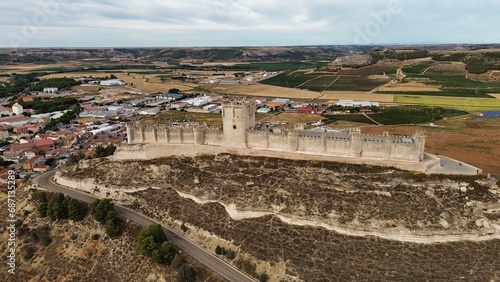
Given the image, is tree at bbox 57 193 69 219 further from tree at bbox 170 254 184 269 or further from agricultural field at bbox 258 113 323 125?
agricultural field at bbox 258 113 323 125

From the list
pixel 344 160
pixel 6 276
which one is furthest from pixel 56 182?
pixel 344 160

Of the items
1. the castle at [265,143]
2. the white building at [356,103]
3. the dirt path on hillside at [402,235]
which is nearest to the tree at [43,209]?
the castle at [265,143]

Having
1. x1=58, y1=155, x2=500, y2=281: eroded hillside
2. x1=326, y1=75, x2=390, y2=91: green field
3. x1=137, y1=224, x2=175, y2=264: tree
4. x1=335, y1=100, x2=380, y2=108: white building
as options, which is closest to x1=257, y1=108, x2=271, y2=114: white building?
x1=335, y1=100, x2=380, y2=108: white building

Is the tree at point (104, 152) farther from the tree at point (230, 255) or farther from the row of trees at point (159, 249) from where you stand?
the tree at point (230, 255)

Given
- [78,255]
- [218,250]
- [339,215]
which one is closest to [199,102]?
[78,255]

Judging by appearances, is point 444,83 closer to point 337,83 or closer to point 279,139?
point 337,83

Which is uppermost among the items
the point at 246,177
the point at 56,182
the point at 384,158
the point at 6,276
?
the point at 384,158

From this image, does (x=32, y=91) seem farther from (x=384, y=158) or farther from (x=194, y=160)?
(x=384, y=158)
